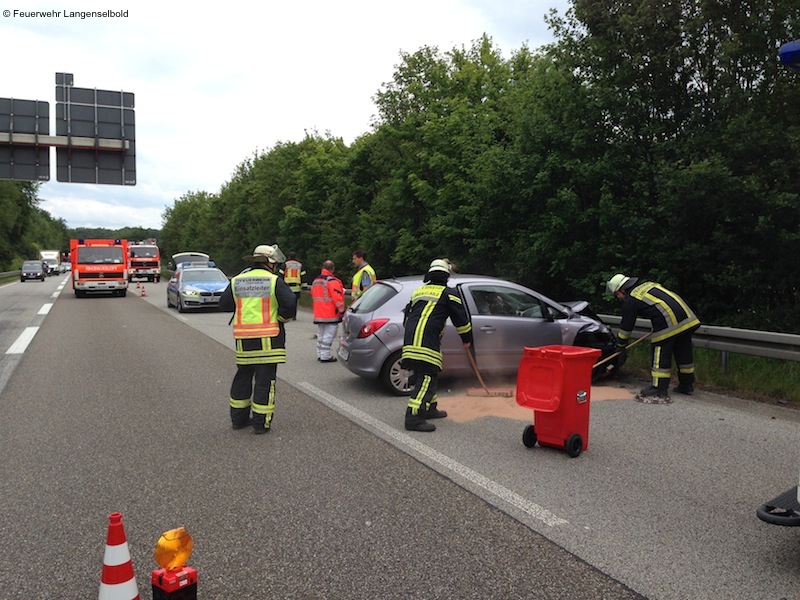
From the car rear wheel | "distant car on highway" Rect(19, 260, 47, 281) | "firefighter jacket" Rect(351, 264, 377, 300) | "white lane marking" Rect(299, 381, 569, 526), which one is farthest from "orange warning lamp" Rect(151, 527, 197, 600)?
"distant car on highway" Rect(19, 260, 47, 281)

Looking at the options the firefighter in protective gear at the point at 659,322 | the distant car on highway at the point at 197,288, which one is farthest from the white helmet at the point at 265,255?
the distant car on highway at the point at 197,288

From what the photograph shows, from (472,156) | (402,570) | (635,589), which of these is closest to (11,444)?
(402,570)

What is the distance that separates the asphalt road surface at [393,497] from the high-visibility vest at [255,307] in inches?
38.6

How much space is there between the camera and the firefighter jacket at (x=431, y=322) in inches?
264

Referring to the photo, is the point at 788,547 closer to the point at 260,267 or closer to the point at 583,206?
the point at 260,267

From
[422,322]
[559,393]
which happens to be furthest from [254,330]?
[559,393]

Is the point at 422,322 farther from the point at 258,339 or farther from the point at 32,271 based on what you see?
the point at 32,271

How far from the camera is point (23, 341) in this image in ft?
44.7

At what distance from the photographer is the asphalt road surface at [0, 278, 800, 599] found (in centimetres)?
345

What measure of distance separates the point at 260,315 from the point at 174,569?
3808 millimetres

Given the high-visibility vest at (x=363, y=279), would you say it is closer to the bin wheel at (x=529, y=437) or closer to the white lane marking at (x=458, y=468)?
the white lane marking at (x=458, y=468)

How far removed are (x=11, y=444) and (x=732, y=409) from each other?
7.32 m

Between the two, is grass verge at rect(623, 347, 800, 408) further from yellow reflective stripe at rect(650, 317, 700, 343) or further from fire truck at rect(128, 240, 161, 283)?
fire truck at rect(128, 240, 161, 283)

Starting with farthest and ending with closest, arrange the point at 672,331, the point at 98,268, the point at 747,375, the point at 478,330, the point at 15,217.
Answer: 1. the point at 15,217
2. the point at 98,268
3. the point at 747,375
4. the point at 478,330
5. the point at 672,331
